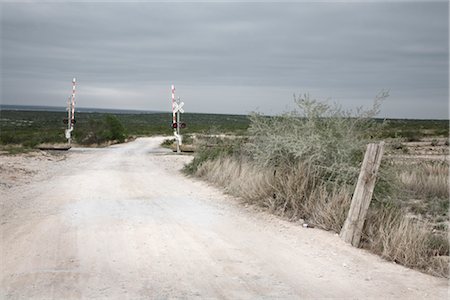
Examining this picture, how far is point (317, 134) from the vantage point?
9.16 metres

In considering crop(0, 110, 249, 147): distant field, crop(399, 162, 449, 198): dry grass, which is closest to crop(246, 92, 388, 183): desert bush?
crop(399, 162, 449, 198): dry grass

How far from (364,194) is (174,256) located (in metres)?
3.12

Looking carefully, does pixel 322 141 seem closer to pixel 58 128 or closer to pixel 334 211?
pixel 334 211

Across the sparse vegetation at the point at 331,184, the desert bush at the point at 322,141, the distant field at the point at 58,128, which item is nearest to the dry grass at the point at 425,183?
the sparse vegetation at the point at 331,184

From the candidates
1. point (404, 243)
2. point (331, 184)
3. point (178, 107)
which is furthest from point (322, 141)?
point (178, 107)

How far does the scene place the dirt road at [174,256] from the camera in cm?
526

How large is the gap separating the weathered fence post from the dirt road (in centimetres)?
30

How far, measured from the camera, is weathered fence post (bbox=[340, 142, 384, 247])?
23.8 ft

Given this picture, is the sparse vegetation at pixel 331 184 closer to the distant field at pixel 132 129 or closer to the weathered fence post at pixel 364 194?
the weathered fence post at pixel 364 194

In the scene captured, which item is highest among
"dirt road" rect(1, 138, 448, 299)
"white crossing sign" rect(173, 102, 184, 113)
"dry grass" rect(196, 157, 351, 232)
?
"white crossing sign" rect(173, 102, 184, 113)

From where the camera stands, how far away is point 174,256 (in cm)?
630

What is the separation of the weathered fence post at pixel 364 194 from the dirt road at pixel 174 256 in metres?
0.30

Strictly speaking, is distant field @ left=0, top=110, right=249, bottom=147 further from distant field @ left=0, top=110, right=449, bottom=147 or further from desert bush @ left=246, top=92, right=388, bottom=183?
desert bush @ left=246, top=92, right=388, bottom=183

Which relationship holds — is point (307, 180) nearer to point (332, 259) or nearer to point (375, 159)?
point (375, 159)
